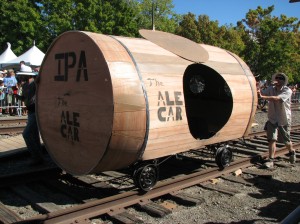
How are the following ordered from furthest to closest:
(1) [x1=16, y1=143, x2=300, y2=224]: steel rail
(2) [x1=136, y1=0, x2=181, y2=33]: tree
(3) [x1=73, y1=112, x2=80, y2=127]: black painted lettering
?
1. (2) [x1=136, y1=0, x2=181, y2=33]: tree
2. (3) [x1=73, y1=112, x2=80, y2=127]: black painted lettering
3. (1) [x1=16, y1=143, x2=300, y2=224]: steel rail

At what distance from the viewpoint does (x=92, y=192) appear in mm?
5688

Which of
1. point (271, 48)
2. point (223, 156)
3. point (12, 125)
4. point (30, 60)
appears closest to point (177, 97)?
point (223, 156)

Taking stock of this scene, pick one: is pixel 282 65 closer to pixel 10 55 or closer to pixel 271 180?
pixel 10 55

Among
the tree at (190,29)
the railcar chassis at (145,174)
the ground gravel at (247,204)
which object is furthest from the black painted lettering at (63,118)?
the tree at (190,29)

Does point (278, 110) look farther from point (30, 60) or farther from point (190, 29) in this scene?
point (190, 29)

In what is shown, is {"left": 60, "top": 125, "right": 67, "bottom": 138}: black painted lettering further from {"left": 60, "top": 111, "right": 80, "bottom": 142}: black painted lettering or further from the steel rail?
the steel rail

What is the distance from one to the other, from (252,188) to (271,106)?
218cm

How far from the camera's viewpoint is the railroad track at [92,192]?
4.61 m

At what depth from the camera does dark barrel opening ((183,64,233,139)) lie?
777 centimetres

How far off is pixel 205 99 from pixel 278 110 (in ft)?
5.20

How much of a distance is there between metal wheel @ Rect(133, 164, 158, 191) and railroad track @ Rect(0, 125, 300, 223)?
148 mm

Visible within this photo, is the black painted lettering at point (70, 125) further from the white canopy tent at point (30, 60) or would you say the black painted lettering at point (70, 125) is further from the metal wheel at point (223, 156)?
the white canopy tent at point (30, 60)

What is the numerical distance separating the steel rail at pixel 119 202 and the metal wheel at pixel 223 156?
0.14 m

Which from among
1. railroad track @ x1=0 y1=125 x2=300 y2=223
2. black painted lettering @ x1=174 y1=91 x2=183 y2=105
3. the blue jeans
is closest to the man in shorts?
railroad track @ x1=0 y1=125 x2=300 y2=223
